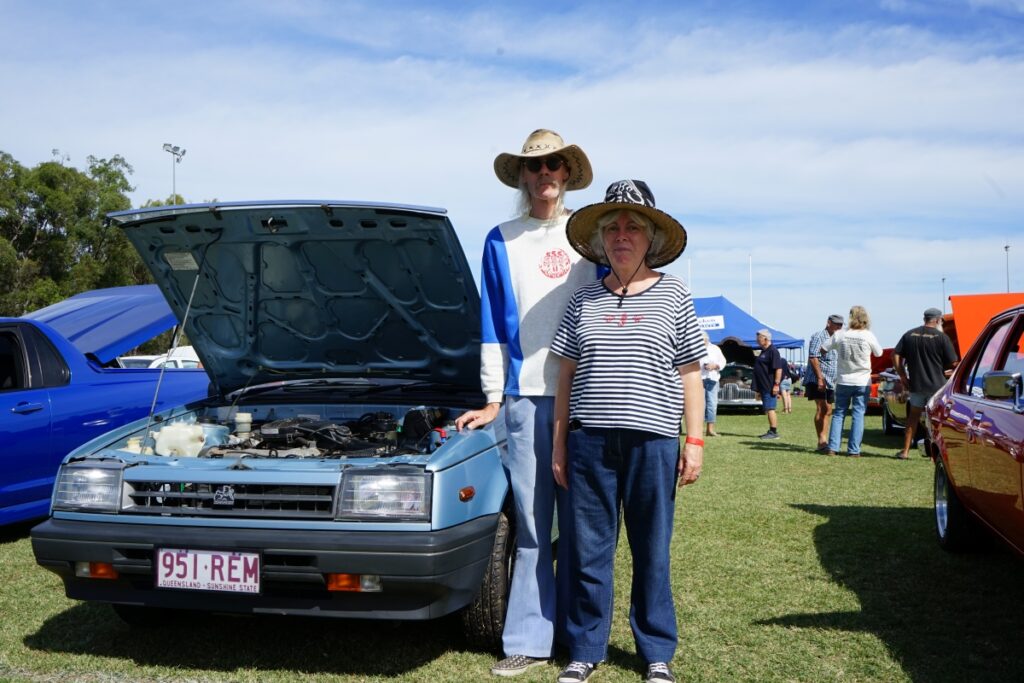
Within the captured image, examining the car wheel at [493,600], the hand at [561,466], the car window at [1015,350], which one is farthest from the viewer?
the car window at [1015,350]

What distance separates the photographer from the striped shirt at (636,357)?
302 cm

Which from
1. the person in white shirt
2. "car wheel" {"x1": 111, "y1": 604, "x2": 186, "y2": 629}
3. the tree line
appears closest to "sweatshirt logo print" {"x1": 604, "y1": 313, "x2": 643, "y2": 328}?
"car wheel" {"x1": 111, "y1": 604, "x2": 186, "y2": 629}

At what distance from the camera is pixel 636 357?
3041 millimetres

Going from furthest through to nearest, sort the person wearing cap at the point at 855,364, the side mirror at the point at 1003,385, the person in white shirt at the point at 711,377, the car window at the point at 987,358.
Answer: the person in white shirt at the point at 711,377 → the person wearing cap at the point at 855,364 → the car window at the point at 987,358 → the side mirror at the point at 1003,385

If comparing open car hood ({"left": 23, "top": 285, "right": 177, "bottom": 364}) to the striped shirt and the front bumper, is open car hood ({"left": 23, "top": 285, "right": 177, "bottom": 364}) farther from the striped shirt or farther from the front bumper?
the striped shirt

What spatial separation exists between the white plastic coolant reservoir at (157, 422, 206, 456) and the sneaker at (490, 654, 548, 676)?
5.17 ft

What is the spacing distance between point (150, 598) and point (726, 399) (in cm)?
1715

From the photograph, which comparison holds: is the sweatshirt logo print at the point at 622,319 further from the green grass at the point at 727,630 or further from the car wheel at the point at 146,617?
the car wheel at the point at 146,617

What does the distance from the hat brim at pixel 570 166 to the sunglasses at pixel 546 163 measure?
1.0 inches

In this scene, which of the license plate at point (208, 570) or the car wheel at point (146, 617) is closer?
the license plate at point (208, 570)

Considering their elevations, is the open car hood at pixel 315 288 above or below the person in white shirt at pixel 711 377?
above

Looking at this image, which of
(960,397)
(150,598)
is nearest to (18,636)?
(150,598)

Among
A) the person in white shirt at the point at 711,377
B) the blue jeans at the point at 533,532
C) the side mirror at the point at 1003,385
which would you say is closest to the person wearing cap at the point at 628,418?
the blue jeans at the point at 533,532

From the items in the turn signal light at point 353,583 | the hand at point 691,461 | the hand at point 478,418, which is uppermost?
the hand at point 478,418
